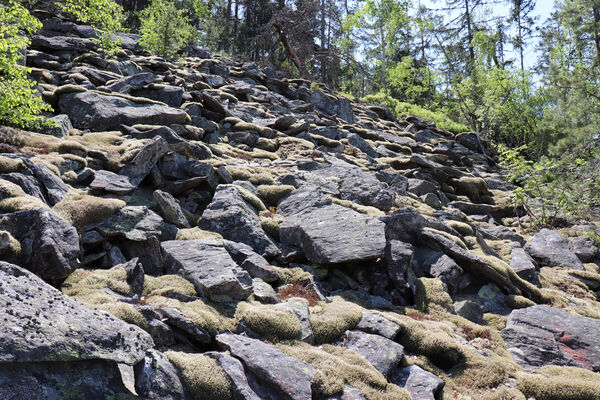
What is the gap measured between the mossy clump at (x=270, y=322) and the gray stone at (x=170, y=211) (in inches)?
226

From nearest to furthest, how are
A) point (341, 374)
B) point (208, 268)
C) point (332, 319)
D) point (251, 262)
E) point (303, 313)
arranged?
1. point (341, 374)
2. point (303, 313)
3. point (332, 319)
4. point (208, 268)
5. point (251, 262)

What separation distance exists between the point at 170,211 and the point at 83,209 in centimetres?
315

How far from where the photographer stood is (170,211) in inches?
601

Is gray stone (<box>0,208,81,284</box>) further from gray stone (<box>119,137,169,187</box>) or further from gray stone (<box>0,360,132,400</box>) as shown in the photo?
gray stone (<box>119,137,169,187</box>)

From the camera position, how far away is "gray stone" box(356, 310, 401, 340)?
36.4 feet

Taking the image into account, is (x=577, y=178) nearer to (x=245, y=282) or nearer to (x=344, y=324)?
(x=344, y=324)

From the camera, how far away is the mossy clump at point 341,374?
8453mm

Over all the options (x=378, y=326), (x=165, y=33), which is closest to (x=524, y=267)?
(x=378, y=326)

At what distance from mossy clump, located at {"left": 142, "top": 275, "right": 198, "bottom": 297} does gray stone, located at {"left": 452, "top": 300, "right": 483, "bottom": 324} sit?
29.5 feet

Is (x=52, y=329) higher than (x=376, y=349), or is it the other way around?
(x=52, y=329)

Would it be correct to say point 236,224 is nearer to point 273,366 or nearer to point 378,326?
point 378,326

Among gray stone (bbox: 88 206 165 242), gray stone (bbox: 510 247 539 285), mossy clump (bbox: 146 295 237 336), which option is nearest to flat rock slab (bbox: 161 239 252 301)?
mossy clump (bbox: 146 295 237 336)

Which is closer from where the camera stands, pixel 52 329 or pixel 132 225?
pixel 52 329

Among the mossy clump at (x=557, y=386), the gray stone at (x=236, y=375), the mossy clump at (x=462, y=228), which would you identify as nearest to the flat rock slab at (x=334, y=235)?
the mossy clump at (x=557, y=386)
